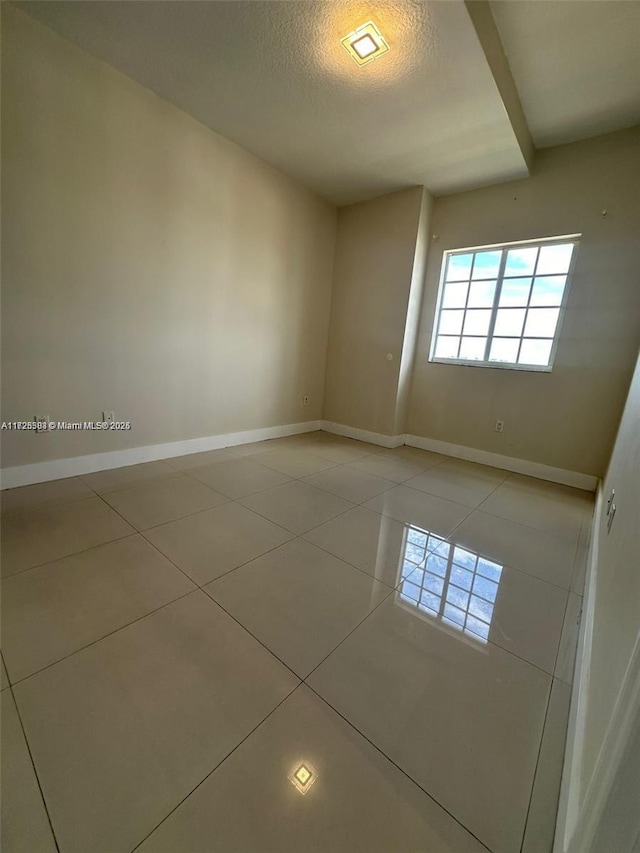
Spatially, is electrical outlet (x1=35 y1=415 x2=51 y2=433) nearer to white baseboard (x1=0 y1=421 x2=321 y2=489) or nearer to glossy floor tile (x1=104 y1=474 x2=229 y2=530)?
white baseboard (x1=0 y1=421 x2=321 y2=489)

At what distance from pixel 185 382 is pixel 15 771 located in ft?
8.84

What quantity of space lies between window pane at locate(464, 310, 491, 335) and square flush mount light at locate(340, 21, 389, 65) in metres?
2.33

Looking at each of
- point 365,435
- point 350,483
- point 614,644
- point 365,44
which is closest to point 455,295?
point 365,435

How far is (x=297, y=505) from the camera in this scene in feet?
7.66

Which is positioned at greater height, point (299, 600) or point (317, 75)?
point (317, 75)

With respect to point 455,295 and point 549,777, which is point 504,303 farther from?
point 549,777

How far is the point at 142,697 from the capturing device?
A: 1.00 meters

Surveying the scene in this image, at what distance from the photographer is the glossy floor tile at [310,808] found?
721 millimetres

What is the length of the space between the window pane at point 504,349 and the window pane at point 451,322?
44 centimetres

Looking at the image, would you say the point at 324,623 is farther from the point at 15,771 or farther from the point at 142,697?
the point at 15,771

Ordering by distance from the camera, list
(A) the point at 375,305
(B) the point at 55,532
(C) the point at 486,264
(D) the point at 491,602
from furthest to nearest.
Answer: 1. (A) the point at 375,305
2. (C) the point at 486,264
3. (B) the point at 55,532
4. (D) the point at 491,602

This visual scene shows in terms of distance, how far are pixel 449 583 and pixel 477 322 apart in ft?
9.69

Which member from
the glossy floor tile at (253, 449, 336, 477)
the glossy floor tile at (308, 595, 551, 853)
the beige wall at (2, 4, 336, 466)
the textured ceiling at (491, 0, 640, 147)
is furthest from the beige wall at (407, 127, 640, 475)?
the glossy floor tile at (308, 595, 551, 853)

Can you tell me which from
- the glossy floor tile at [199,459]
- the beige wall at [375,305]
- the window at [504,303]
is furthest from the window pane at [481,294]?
the glossy floor tile at [199,459]
